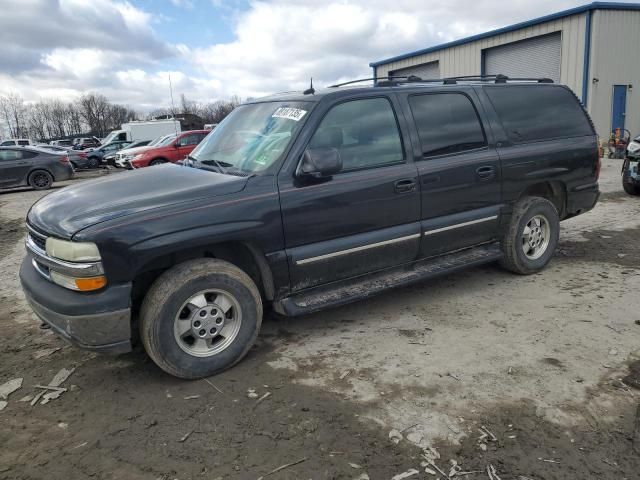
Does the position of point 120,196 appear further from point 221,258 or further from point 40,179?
point 40,179

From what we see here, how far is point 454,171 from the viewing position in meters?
4.36

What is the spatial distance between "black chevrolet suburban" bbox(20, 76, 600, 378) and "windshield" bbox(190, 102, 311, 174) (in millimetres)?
20

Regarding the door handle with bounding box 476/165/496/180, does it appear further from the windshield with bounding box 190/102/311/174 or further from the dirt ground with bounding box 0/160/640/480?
the windshield with bounding box 190/102/311/174

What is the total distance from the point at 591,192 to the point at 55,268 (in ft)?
17.1

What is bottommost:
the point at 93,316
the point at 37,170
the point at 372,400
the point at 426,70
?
the point at 372,400

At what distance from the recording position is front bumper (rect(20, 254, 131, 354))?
3.01m

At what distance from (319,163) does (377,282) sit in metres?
1.16

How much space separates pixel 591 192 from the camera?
550 cm

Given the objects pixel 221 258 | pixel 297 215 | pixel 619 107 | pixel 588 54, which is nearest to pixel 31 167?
pixel 221 258

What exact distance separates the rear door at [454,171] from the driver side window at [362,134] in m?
0.23

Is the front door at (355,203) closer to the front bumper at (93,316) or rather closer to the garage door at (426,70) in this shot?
the front bumper at (93,316)

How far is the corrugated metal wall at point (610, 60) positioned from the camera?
711 inches

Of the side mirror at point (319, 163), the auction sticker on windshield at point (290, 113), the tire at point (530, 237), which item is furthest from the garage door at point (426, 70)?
the side mirror at point (319, 163)

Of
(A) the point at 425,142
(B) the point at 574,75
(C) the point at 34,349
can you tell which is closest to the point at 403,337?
(A) the point at 425,142
